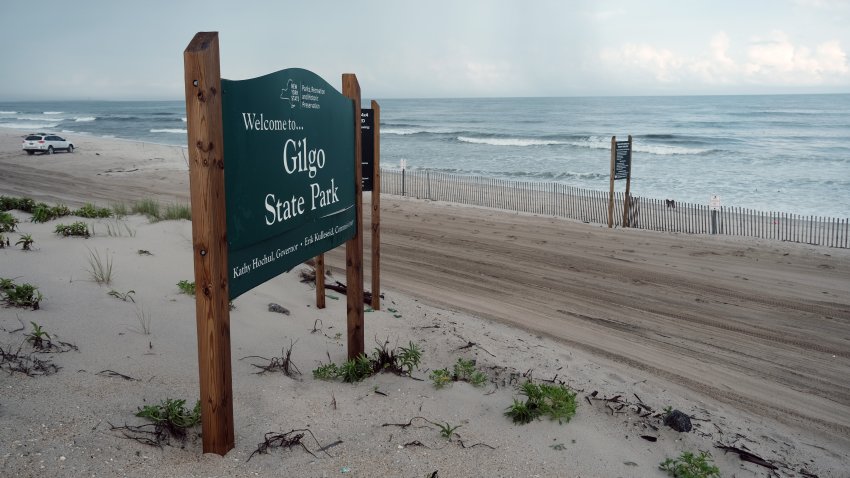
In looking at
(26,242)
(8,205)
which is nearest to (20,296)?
(26,242)

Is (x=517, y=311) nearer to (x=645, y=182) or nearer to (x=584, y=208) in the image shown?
(x=584, y=208)

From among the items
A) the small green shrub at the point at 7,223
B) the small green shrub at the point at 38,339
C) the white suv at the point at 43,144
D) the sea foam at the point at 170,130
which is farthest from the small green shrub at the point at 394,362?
the sea foam at the point at 170,130

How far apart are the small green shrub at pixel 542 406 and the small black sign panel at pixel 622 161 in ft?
40.0

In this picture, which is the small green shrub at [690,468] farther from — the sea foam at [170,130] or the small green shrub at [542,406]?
the sea foam at [170,130]

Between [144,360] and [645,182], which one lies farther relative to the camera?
[645,182]

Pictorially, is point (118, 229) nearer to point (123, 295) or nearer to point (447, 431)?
point (123, 295)

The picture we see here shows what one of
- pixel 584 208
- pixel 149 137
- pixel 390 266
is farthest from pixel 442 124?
pixel 390 266

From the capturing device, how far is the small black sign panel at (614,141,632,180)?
16.4m

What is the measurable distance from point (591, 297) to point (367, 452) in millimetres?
6827

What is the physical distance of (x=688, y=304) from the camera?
10086mm

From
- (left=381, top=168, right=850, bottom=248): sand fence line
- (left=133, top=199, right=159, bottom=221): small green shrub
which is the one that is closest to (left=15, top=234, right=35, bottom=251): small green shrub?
(left=133, top=199, right=159, bottom=221): small green shrub

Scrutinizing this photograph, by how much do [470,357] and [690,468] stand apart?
97.6 inches

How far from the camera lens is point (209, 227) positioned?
Answer: 352 centimetres

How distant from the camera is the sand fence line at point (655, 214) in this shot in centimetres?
1598
